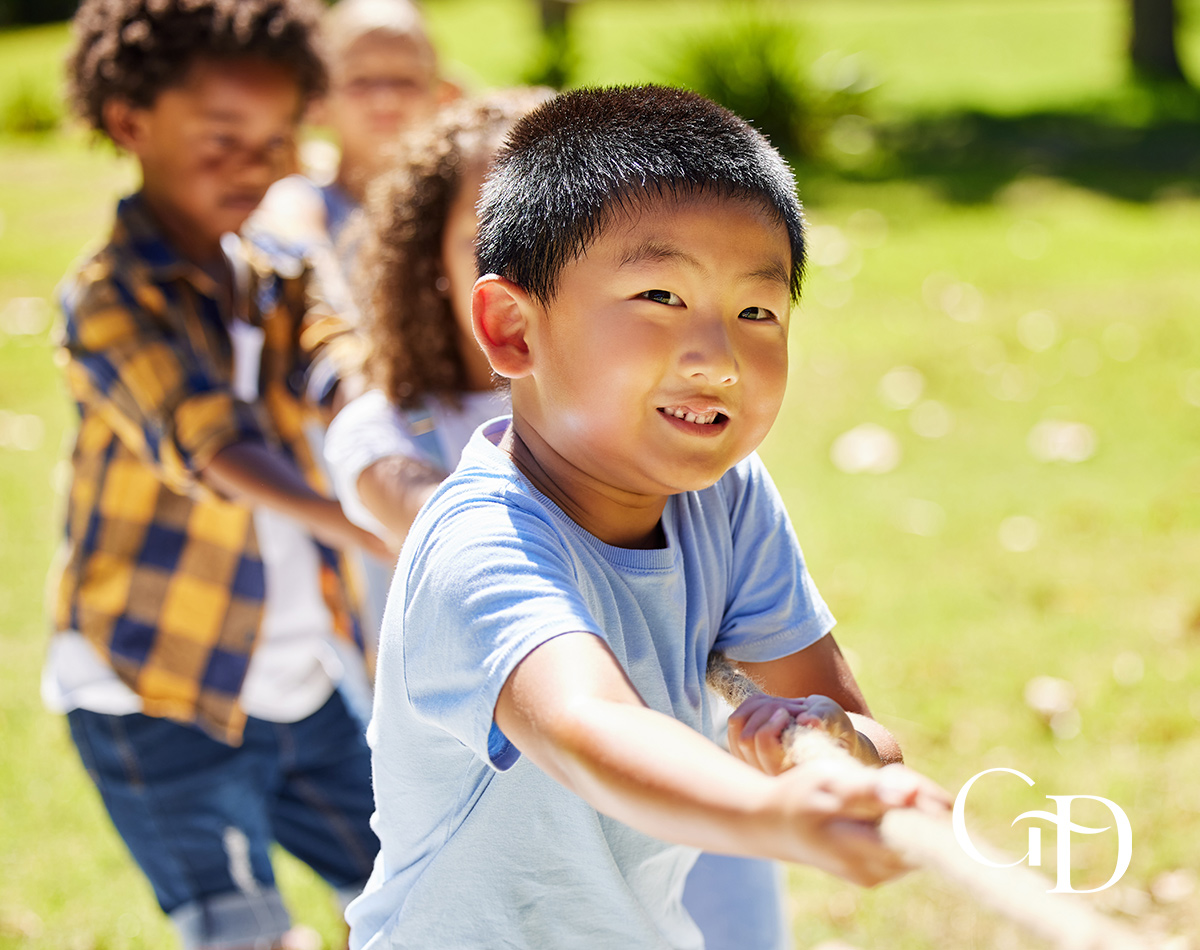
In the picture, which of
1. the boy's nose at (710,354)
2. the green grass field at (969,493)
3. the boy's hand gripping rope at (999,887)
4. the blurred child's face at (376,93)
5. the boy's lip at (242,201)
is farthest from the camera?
the blurred child's face at (376,93)

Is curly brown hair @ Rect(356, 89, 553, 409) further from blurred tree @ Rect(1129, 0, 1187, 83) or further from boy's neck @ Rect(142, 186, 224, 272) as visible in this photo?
blurred tree @ Rect(1129, 0, 1187, 83)

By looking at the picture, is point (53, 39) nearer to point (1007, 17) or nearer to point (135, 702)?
point (1007, 17)

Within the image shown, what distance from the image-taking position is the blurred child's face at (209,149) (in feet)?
8.06

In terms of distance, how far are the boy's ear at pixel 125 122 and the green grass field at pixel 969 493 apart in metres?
0.15

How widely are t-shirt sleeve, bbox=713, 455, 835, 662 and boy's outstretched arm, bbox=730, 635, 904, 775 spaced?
2cm

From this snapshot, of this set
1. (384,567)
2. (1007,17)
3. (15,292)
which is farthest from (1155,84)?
(384,567)

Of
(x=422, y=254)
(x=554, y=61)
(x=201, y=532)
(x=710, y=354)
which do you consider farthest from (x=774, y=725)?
(x=554, y=61)

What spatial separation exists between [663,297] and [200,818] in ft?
5.37

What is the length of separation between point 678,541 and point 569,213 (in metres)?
0.37

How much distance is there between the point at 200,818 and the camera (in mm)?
2420

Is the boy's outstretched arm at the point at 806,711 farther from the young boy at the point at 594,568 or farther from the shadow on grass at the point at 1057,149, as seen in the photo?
the shadow on grass at the point at 1057,149

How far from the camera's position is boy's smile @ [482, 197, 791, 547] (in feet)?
3.90

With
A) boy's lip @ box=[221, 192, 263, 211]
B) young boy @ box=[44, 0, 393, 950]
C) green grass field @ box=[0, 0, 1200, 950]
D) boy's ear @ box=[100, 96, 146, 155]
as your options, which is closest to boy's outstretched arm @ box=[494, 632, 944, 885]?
young boy @ box=[44, 0, 393, 950]

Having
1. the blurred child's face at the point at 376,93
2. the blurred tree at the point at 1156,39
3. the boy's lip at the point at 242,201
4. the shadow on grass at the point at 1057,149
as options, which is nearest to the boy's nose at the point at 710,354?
the boy's lip at the point at 242,201
